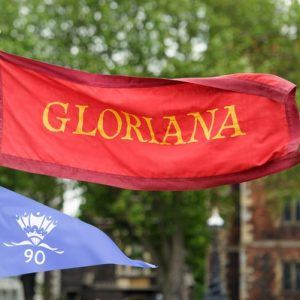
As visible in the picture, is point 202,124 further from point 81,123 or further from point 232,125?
point 81,123

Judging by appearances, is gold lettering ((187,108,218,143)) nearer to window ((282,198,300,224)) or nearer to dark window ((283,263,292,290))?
window ((282,198,300,224))

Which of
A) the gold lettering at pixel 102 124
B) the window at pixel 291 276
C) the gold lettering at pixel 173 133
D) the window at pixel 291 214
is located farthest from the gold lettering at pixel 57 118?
the window at pixel 291 276

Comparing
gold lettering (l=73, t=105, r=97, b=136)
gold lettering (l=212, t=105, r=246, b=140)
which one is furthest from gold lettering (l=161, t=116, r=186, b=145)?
gold lettering (l=73, t=105, r=97, b=136)

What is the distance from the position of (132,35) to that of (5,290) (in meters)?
31.7

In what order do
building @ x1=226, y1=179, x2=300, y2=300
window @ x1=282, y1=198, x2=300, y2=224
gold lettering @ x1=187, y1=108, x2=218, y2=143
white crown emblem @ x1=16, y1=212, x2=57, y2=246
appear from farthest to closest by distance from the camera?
1. window @ x1=282, y1=198, x2=300, y2=224
2. building @ x1=226, y1=179, x2=300, y2=300
3. white crown emblem @ x1=16, y1=212, x2=57, y2=246
4. gold lettering @ x1=187, y1=108, x2=218, y2=143

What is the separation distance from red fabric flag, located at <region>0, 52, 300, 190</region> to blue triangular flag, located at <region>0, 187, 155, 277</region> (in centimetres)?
73

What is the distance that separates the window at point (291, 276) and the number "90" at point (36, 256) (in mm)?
39177

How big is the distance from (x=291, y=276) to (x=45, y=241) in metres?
39.3

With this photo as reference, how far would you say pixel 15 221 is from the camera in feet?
24.1

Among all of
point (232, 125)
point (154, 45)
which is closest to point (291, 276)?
point (154, 45)

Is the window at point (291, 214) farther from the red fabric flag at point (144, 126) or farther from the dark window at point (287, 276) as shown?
the red fabric flag at point (144, 126)

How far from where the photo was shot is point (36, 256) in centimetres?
712

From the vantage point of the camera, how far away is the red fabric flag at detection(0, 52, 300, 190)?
268 inches

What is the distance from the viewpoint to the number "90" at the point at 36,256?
23.2 ft
